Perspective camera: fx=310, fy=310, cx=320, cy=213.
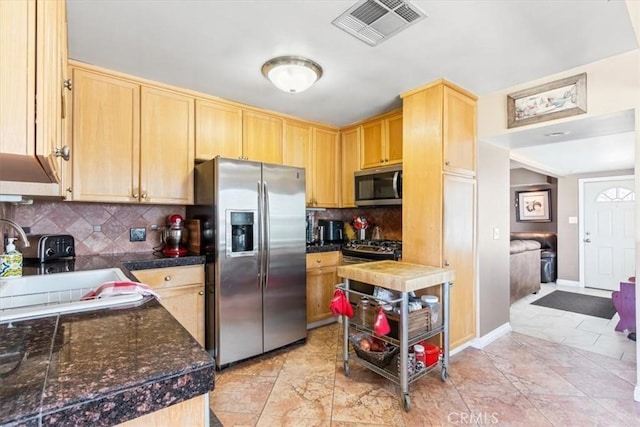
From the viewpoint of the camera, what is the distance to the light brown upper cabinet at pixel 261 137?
3.14m

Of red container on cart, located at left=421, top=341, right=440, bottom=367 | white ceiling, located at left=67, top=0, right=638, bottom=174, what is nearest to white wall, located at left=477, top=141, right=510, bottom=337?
white ceiling, located at left=67, top=0, right=638, bottom=174

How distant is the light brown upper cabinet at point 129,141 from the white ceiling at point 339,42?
17 cm

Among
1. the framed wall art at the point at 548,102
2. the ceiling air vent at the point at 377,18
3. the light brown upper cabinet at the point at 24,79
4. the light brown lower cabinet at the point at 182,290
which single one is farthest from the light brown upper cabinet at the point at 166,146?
the framed wall art at the point at 548,102

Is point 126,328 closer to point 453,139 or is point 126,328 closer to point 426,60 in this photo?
point 426,60

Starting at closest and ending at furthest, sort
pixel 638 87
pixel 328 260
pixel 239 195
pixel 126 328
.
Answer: pixel 126 328 < pixel 638 87 < pixel 239 195 < pixel 328 260

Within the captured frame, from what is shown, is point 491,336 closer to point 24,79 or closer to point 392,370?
point 392,370

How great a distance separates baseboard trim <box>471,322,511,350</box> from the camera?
9.39ft

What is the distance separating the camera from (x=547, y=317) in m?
3.76

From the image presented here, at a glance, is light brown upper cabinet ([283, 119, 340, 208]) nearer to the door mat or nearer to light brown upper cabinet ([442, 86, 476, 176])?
light brown upper cabinet ([442, 86, 476, 176])

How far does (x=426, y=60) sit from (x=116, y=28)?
2019 mm

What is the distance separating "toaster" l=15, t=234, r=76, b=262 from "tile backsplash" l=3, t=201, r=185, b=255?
132 mm

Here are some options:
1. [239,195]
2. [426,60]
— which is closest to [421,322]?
[239,195]

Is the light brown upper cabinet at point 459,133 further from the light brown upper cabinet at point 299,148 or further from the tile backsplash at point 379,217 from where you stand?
the light brown upper cabinet at point 299,148

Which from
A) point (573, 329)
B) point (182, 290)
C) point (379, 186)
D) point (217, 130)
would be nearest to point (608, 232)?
point (573, 329)
